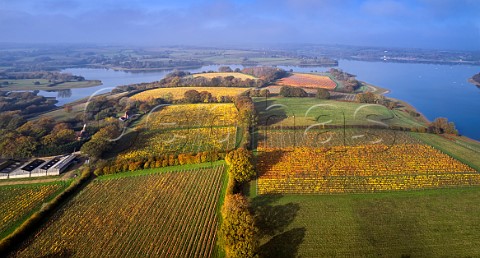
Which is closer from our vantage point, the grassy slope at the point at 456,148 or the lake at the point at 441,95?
the grassy slope at the point at 456,148

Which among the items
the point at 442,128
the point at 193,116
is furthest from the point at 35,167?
the point at 442,128

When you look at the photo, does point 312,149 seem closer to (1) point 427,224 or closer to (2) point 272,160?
(2) point 272,160

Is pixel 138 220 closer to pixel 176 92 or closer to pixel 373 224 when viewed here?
pixel 373 224

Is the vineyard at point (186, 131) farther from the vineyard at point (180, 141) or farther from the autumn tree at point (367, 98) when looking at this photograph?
the autumn tree at point (367, 98)

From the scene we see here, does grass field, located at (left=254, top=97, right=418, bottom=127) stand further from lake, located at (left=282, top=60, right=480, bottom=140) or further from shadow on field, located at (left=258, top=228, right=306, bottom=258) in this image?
shadow on field, located at (left=258, top=228, right=306, bottom=258)

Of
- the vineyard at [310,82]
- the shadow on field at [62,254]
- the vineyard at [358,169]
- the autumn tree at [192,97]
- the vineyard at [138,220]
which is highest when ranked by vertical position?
the vineyard at [310,82]

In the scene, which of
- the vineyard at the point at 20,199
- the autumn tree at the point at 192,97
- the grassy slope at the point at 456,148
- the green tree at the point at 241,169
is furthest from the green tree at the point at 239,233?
the autumn tree at the point at 192,97
